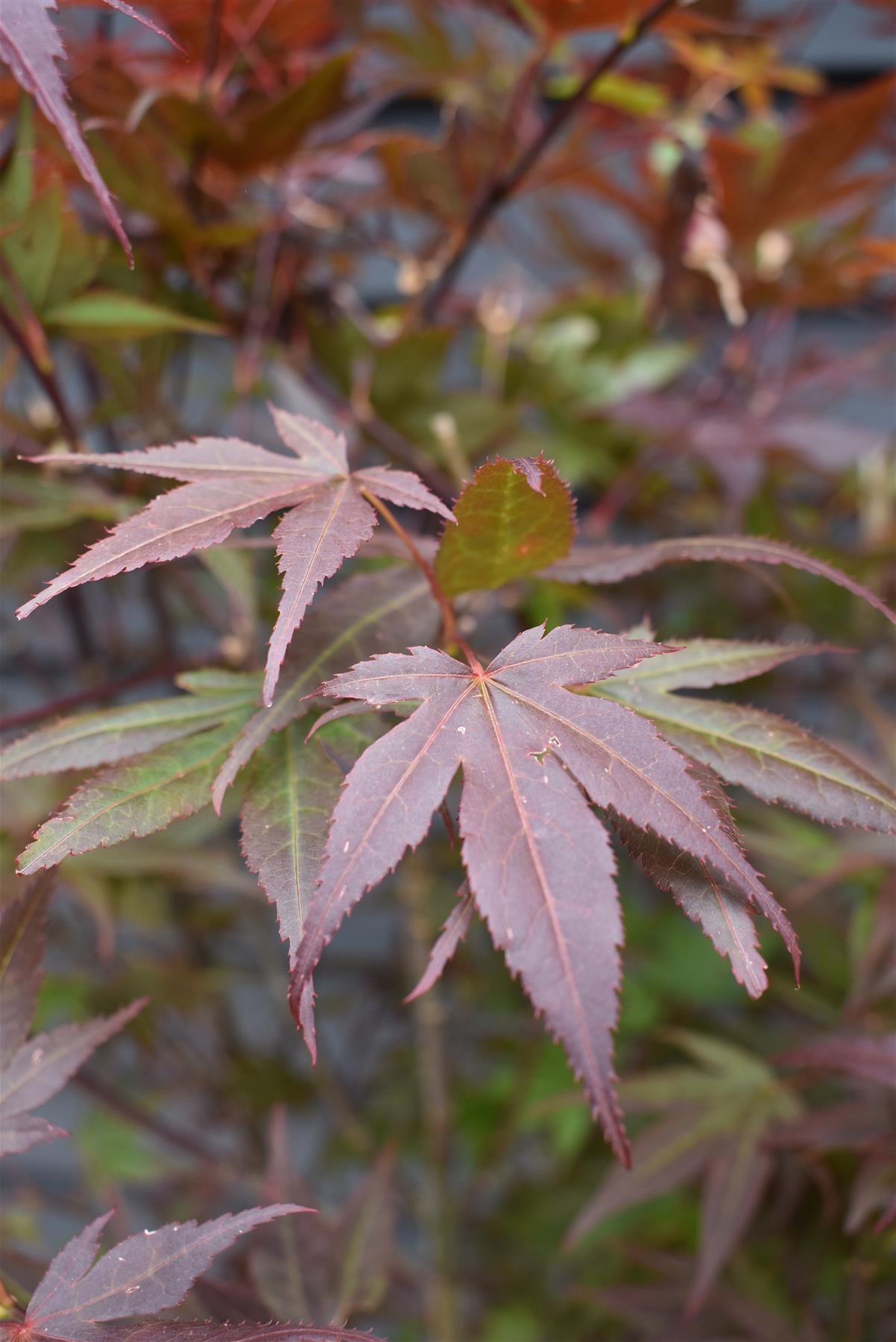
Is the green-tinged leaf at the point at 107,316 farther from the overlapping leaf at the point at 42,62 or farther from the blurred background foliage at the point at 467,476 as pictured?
the overlapping leaf at the point at 42,62

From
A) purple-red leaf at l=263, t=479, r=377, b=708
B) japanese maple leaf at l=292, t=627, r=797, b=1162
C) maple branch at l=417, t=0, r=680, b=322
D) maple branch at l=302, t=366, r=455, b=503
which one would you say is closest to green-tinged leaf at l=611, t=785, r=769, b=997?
japanese maple leaf at l=292, t=627, r=797, b=1162

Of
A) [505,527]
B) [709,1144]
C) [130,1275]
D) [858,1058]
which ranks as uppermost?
[505,527]

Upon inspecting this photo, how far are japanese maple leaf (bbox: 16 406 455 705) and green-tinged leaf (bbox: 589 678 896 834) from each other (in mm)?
107

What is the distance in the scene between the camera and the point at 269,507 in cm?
32

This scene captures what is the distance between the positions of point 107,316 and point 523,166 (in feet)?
0.75

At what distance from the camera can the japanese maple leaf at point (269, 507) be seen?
285mm

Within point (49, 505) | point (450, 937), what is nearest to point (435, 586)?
point (450, 937)

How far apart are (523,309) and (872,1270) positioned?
755 millimetres

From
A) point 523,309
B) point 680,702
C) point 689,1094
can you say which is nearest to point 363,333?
point 523,309

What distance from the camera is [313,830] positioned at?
1.01 feet

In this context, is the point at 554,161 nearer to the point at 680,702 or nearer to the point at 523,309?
the point at 523,309

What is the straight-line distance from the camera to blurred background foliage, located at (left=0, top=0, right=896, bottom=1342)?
50cm

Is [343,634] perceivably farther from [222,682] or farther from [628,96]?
[628,96]

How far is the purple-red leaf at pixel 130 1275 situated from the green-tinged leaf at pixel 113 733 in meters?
0.15
